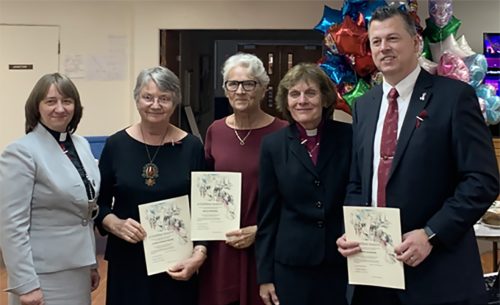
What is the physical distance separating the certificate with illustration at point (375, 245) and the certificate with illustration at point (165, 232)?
67cm

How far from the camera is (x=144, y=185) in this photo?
204cm

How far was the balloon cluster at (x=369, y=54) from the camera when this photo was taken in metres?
4.03

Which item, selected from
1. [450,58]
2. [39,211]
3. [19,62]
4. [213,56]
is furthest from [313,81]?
[213,56]

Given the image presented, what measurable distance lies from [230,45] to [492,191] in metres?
8.70

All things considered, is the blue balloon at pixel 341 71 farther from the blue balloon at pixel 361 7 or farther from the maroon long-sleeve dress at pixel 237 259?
the maroon long-sleeve dress at pixel 237 259

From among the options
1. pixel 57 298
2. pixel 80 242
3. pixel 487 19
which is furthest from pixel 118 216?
pixel 487 19

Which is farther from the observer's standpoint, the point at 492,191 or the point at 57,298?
the point at 57,298

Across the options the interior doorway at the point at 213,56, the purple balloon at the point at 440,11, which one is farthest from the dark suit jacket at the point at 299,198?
the interior doorway at the point at 213,56

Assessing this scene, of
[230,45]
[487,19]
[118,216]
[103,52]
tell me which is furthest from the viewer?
[230,45]

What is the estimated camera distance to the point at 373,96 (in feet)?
5.75

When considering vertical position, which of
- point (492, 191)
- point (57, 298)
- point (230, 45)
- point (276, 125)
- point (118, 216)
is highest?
point (230, 45)

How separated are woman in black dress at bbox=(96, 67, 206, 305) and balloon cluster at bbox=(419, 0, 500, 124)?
260 cm

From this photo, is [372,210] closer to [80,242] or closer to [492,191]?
[492,191]

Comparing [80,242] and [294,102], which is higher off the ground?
[294,102]
